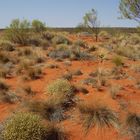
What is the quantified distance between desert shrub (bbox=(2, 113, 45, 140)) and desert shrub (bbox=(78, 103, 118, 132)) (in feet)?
4.48

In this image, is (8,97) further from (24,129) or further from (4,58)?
(4,58)

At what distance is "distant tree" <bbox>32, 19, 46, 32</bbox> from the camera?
32.5m

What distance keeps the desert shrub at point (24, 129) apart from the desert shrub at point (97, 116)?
1.36m

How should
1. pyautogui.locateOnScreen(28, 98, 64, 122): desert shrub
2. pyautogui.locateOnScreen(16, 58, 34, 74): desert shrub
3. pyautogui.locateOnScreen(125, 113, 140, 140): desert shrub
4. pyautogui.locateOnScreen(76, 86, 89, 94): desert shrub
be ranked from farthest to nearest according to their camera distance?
pyautogui.locateOnScreen(16, 58, 34, 74): desert shrub, pyautogui.locateOnScreen(76, 86, 89, 94): desert shrub, pyautogui.locateOnScreen(28, 98, 64, 122): desert shrub, pyautogui.locateOnScreen(125, 113, 140, 140): desert shrub

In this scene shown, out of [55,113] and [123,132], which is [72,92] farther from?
[123,132]

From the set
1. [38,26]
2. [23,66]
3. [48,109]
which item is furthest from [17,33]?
[48,109]

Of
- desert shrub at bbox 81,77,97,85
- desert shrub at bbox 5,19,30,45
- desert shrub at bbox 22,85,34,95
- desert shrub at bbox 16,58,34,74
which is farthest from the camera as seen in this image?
desert shrub at bbox 5,19,30,45

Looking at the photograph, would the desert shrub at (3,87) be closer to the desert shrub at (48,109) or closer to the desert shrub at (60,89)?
the desert shrub at (60,89)

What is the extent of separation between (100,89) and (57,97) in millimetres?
2410

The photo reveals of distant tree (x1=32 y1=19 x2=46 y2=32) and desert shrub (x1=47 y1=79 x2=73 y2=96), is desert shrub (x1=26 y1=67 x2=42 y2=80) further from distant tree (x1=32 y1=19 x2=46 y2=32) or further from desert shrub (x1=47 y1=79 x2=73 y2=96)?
distant tree (x1=32 y1=19 x2=46 y2=32)

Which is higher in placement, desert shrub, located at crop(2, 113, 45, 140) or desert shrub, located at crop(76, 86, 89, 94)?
desert shrub, located at crop(2, 113, 45, 140)

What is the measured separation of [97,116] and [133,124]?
0.97 m

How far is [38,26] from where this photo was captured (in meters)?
32.8

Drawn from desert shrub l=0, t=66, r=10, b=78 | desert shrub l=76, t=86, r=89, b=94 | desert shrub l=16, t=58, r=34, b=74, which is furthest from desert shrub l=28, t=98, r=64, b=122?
desert shrub l=16, t=58, r=34, b=74
